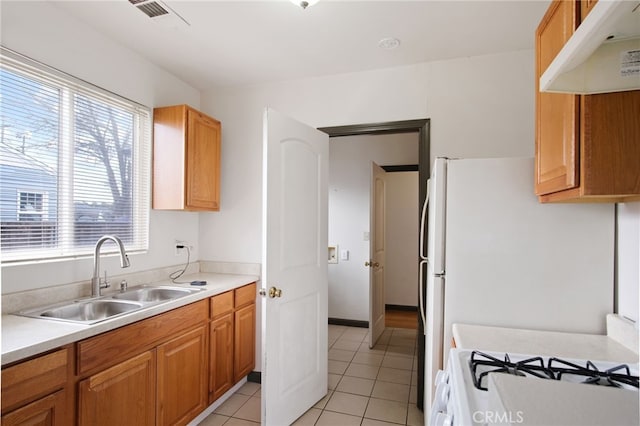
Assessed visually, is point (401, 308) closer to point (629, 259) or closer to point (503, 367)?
point (629, 259)

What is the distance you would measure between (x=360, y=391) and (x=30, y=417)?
7.07ft

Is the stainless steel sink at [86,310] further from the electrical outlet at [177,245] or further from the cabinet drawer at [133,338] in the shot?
the electrical outlet at [177,245]

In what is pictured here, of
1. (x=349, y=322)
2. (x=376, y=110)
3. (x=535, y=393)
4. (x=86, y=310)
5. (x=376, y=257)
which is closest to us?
(x=535, y=393)

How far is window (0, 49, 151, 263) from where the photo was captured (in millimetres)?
1744

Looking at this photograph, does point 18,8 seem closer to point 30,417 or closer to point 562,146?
point 30,417

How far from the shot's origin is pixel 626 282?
144 cm

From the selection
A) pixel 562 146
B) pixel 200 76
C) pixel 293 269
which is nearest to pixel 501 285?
pixel 562 146

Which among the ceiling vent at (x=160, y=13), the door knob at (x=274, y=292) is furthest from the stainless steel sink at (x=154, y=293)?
the ceiling vent at (x=160, y=13)

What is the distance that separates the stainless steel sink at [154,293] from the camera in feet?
7.38

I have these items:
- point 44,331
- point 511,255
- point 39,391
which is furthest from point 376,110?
point 39,391

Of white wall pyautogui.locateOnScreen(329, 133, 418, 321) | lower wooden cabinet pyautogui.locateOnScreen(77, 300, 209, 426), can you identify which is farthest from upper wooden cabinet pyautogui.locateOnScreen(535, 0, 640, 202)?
white wall pyautogui.locateOnScreen(329, 133, 418, 321)

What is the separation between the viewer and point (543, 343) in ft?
4.60

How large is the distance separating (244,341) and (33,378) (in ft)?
5.30

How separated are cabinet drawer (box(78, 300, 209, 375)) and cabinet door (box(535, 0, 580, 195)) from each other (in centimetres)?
199
